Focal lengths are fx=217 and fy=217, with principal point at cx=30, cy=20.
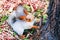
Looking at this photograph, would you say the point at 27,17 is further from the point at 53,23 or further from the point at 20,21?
the point at 53,23

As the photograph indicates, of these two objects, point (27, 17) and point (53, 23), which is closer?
point (53, 23)

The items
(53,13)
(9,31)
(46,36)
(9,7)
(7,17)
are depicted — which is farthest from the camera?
(9,7)

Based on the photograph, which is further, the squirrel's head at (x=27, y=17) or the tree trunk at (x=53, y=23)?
the squirrel's head at (x=27, y=17)

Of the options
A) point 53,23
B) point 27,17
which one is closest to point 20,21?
point 27,17

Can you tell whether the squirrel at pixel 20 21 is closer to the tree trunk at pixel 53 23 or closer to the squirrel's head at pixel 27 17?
the squirrel's head at pixel 27 17

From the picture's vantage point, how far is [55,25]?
2484mm

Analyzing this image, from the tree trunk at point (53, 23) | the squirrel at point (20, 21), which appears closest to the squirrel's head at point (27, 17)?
the squirrel at point (20, 21)

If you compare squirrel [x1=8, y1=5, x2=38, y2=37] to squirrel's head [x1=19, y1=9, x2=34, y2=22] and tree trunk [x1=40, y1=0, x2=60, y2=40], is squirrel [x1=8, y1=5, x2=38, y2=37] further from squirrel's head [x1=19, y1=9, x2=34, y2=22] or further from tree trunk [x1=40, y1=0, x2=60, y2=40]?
tree trunk [x1=40, y1=0, x2=60, y2=40]

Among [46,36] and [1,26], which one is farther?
[1,26]

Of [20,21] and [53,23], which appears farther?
[20,21]

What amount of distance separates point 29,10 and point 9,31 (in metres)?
0.61

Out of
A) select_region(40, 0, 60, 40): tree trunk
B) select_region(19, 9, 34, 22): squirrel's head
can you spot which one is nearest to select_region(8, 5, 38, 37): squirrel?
select_region(19, 9, 34, 22): squirrel's head

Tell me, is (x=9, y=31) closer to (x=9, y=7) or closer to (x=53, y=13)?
(x=9, y=7)

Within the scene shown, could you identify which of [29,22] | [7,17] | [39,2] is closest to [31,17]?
[29,22]
